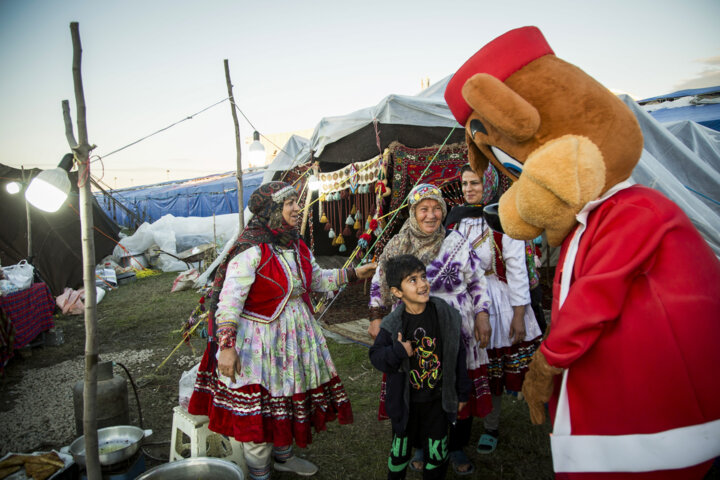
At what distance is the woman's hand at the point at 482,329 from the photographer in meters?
2.46

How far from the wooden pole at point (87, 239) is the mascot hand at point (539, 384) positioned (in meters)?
1.78

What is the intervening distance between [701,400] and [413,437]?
55.0 inches

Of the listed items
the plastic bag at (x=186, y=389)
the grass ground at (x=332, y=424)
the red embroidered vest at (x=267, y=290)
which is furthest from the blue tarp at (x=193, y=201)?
the red embroidered vest at (x=267, y=290)

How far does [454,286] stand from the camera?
8.23ft

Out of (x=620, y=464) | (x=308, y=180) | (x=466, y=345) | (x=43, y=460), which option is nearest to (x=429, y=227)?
(x=466, y=345)

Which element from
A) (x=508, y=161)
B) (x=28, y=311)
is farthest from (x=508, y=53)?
(x=28, y=311)

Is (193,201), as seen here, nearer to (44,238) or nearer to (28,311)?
(44,238)

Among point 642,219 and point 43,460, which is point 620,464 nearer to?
point 642,219

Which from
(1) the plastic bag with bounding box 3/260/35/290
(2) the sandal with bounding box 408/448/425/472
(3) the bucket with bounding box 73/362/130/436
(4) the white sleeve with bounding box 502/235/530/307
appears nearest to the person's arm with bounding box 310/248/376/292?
(4) the white sleeve with bounding box 502/235/530/307

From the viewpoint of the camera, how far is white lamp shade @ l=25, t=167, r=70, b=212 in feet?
6.67

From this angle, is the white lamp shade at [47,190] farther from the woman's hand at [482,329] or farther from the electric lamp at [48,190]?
the woman's hand at [482,329]

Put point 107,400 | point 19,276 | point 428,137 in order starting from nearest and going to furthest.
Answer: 1. point 107,400
2. point 428,137
3. point 19,276

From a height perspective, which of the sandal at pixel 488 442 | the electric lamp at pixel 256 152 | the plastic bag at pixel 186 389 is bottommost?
the sandal at pixel 488 442

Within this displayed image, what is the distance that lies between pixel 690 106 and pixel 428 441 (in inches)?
321
